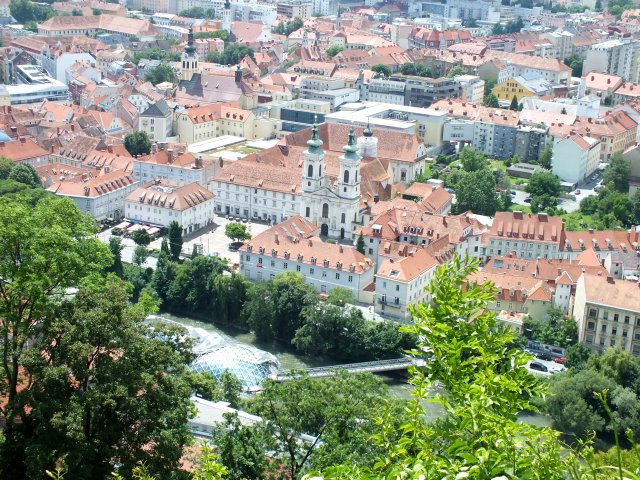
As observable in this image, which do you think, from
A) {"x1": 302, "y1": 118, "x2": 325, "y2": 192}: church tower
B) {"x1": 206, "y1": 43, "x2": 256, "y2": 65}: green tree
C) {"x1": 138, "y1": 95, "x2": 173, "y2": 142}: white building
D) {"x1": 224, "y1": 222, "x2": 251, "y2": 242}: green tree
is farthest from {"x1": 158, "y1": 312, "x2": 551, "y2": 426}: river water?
{"x1": 206, "y1": 43, "x2": 256, "y2": 65}: green tree

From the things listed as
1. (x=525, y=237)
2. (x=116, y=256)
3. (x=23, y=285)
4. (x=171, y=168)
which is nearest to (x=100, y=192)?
(x=171, y=168)

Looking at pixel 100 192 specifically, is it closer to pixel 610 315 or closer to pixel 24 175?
pixel 24 175

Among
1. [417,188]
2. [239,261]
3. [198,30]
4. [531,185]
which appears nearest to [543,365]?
[239,261]

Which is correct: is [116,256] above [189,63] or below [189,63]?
below

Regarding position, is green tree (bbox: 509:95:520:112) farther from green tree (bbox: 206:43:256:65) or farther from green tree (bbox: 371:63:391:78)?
green tree (bbox: 206:43:256:65)

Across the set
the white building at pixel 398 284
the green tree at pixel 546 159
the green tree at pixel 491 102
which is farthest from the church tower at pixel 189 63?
the white building at pixel 398 284

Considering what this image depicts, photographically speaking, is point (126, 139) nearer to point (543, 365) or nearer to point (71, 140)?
point (71, 140)
